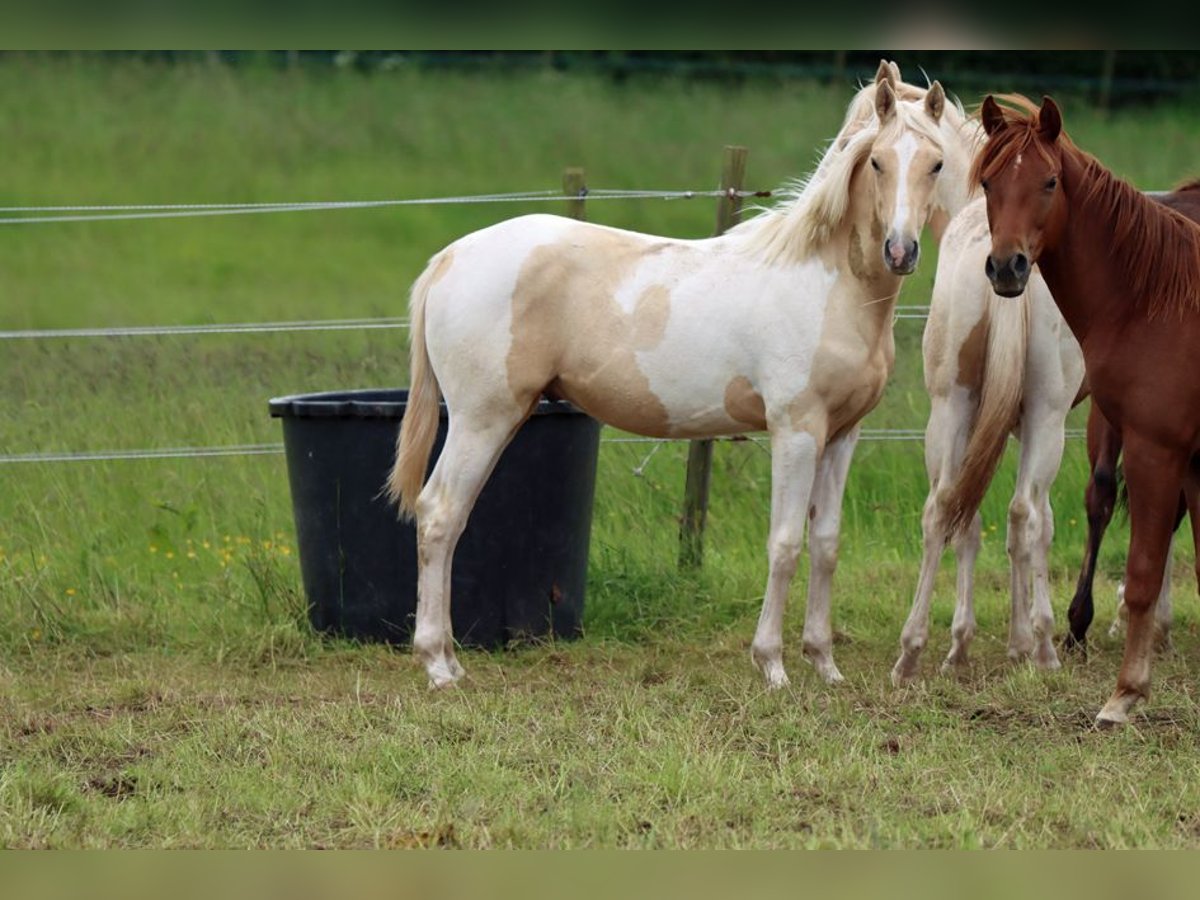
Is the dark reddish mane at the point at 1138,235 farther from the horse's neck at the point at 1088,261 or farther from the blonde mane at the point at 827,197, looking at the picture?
the blonde mane at the point at 827,197

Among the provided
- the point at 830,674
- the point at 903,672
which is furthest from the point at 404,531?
the point at 903,672

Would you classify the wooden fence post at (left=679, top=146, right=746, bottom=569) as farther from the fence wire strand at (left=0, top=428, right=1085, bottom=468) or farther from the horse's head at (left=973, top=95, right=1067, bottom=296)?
the horse's head at (left=973, top=95, right=1067, bottom=296)

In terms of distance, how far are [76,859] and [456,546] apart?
4.08 meters

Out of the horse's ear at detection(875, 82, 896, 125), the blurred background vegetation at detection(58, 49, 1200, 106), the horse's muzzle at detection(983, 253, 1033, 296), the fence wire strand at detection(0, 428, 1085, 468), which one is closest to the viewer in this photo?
the horse's muzzle at detection(983, 253, 1033, 296)

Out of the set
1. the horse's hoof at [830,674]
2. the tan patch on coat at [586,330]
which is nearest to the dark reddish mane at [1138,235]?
the tan patch on coat at [586,330]

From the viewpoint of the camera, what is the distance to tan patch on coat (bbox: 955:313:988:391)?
5.37m

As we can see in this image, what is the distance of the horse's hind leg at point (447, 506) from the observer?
548cm

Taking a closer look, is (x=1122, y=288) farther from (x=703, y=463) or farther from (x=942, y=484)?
(x=703, y=463)

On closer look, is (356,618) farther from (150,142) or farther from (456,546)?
(150,142)

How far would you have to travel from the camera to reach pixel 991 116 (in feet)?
14.6

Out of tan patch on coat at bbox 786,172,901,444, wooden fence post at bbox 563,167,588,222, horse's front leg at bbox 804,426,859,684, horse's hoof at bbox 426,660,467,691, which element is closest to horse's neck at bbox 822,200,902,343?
tan patch on coat at bbox 786,172,901,444

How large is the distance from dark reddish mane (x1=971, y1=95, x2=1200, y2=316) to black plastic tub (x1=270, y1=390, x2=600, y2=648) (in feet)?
7.00

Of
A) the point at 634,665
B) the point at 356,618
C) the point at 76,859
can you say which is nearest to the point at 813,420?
the point at 634,665

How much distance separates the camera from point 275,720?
473 centimetres
